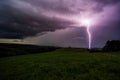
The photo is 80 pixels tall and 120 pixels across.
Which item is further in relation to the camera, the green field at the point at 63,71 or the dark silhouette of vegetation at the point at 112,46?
the dark silhouette of vegetation at the point at 112,46

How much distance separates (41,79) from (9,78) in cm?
457

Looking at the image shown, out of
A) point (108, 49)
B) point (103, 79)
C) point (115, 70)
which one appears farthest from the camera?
point (108, 49)

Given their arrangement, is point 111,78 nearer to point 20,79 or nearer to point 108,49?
point 20,79

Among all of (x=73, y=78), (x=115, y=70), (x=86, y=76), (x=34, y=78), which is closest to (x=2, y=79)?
(x=34, y=78)

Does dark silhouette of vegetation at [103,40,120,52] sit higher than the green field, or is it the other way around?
dark silhouette of vegetation at [103,40,120,52]

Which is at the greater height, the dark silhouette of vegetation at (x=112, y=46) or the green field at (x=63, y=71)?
the dark silhouette of vegetation at (x=112, y=46)

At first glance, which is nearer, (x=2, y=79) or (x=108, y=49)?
(x=2, y=79)

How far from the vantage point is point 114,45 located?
89562 mm

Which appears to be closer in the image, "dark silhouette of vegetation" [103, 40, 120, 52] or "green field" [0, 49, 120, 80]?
"green field" [0, 49, 120, 80]

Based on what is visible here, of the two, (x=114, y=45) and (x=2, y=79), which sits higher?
(x=114, y=45)

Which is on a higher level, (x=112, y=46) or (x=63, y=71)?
(x=112, y=46)

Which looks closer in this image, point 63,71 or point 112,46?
point 63,71

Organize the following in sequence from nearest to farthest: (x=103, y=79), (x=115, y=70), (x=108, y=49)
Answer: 1. (x=103, y=79)
2. (x=115, y=70)
3. (x=108, y=49)

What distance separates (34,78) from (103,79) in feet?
30.1
